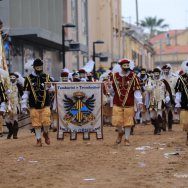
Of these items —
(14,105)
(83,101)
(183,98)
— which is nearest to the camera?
(183,98)

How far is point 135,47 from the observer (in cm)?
7281

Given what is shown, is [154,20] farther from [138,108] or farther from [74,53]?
[138,108]

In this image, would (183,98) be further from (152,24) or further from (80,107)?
(152,24)

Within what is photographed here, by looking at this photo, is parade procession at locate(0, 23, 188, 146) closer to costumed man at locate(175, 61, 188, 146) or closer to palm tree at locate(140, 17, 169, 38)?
costumed man at locate(175, 61, 188, 146)

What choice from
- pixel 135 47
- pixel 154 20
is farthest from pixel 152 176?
pixel 154 20

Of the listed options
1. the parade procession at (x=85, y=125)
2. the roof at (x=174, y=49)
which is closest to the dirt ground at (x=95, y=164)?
the parade procession at (x=85, y=125)

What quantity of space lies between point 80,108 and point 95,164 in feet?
14.9

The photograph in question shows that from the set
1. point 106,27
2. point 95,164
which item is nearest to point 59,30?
point 106,27

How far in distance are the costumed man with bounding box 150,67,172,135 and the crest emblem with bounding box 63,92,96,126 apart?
3093 mm

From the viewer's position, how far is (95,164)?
11734 millimetres

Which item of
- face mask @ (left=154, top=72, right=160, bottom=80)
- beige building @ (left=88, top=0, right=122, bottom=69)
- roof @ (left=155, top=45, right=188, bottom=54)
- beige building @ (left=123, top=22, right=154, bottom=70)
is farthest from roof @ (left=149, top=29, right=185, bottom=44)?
face mask @ (left=154, top=72, right=160, bottom=80)

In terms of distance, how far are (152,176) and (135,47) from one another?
6296 cm

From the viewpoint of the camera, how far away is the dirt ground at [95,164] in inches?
385

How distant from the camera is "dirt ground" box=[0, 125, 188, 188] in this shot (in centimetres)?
979
